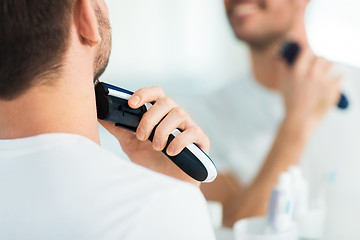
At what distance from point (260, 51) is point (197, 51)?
0.22m

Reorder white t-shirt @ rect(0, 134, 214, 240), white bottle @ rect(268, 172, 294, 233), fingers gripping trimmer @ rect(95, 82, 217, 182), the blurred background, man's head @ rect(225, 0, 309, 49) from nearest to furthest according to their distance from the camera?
1. white t-shirt @ rect(0, 134, 214, 240)
2. fingers gripping trimmer @ rect(95, 82, 217, 182)
3. white bottle @ rect(268, 172, 294, 233)
4. the blurred background
5. man's head @ rect(225, 0, 309, 49)

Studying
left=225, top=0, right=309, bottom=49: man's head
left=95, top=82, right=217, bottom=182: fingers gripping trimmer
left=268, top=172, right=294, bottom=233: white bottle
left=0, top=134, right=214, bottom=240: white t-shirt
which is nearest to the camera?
left=0, top=134, right=214, bottom=240: white t-shirt

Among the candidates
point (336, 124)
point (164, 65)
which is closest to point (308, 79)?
→ point (336, 124)

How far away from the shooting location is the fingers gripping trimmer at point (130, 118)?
0.63 m

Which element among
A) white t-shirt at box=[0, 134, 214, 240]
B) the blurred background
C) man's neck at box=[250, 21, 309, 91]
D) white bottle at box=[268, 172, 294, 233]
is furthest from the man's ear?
man's neck at box=[250, 21, 309, 91]

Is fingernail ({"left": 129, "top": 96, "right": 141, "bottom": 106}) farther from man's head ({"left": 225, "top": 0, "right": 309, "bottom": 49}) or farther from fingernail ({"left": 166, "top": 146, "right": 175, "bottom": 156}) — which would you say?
man's head ({"left": 225, "top": 0, "right": 309, "bottom": 49})

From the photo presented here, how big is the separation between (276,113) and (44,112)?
1.09 meters

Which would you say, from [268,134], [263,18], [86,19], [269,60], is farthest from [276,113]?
[86,19]

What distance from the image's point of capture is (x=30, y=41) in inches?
19.2

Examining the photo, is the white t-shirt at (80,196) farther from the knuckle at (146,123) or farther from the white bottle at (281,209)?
the white bottle at (281,209)

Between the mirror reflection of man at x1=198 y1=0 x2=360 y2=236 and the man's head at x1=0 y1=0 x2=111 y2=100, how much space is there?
96 cm

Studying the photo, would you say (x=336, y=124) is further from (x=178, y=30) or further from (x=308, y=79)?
(x=178, y=30)

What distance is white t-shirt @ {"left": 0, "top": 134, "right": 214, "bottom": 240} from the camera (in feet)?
1.37

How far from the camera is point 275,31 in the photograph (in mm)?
1444
